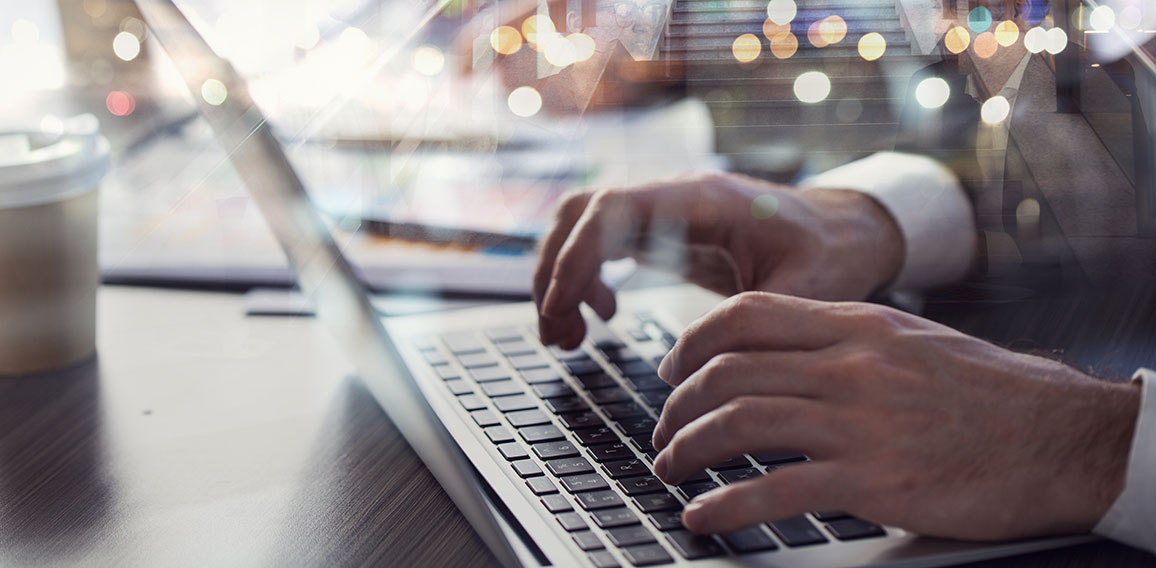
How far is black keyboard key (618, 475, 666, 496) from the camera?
0.34m

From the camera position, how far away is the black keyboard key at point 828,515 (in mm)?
319

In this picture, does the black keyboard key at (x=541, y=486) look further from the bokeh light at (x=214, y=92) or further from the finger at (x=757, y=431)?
the bokeh light at (x=214, y=92)

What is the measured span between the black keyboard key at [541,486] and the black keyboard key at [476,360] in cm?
14

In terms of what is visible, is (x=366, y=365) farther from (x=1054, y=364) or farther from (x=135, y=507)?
(x=1054, y=364)

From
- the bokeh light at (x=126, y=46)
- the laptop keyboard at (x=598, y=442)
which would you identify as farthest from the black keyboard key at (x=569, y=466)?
the bokeh light at (x=126, y=46)

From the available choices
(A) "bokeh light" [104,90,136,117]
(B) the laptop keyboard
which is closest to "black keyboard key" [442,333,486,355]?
(B) the laptop keyboard

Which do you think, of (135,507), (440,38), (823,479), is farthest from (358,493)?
(440,38)

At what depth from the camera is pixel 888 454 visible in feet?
1.02

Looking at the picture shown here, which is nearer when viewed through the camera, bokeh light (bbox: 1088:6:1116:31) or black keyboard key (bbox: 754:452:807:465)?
black keyboard key (bbox: 754:452:807:465)

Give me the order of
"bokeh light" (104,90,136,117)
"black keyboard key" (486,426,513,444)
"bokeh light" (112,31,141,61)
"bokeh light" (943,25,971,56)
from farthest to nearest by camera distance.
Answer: "bokeh light" (104,90,136,117) < "bokeh light" (112,31,141,61) < "bokeh light" (943,25,971,56) < "black keyboard key" (486,426,513,444)

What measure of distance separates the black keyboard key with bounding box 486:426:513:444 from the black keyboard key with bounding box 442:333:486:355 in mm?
105

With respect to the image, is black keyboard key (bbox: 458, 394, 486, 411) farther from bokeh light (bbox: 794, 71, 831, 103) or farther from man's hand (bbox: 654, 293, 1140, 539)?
bokeh light (bbox: 794, 71, 831, 103)

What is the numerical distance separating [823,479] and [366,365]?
25 centimetres

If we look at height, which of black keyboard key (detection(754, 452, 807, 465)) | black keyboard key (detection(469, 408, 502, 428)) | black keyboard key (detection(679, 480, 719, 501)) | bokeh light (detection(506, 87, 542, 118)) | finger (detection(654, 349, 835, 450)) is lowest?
black keyboard key (detection(469, 408, 502, 428))
